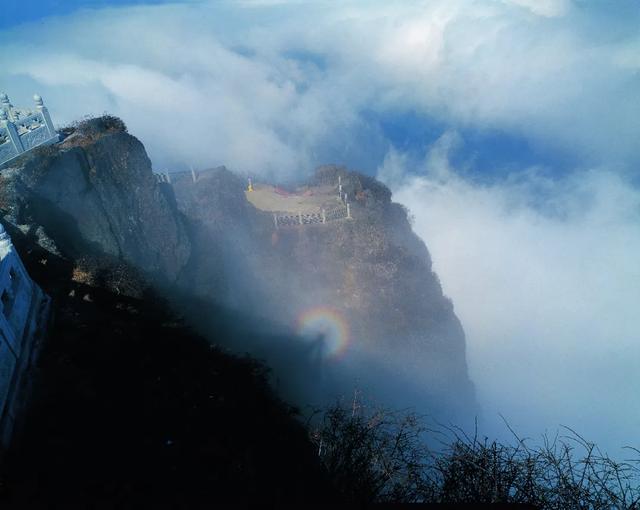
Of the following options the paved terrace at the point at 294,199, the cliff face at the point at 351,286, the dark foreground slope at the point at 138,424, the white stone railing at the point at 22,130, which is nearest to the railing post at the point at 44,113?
the white stone railing at the point at 22,130

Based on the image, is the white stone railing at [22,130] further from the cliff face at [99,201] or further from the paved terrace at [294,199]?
the paved terrace at [294,199]

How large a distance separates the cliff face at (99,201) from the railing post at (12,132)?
53cm

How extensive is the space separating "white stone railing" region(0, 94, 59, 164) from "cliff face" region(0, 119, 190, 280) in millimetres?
551

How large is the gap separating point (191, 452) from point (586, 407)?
6091 cm

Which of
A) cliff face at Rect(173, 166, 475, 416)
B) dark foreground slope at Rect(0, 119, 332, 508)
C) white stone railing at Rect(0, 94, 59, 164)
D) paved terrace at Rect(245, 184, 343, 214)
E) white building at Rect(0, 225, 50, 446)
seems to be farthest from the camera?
paved terrace at Rect(245, 184, 343, 214)

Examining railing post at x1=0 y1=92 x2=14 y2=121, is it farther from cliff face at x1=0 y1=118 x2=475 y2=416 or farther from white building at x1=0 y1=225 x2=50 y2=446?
white building at x1=0 y1=225 x2=50 y2=446

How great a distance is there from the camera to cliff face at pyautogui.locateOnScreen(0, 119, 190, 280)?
13781mm

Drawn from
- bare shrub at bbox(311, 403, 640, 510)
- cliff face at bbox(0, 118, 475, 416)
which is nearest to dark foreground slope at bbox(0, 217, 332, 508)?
bare shrub at bbox(311, 403, 640, 510)

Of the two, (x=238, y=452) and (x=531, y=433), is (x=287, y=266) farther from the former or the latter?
(x=531, y=433)

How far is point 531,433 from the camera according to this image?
1722 inches

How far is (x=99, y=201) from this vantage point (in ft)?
54.8

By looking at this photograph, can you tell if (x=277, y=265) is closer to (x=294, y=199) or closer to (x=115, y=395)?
(x=294, y=199)

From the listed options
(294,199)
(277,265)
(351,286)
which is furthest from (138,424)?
(294,199)

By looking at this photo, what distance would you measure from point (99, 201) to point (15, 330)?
9818 millimetres
